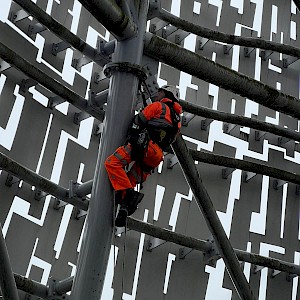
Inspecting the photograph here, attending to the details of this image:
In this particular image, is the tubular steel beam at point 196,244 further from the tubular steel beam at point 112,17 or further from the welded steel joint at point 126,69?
the tubular steel beam at point 112,17

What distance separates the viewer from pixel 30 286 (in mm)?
13844

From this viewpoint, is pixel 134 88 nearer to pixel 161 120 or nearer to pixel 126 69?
pixel 126 69

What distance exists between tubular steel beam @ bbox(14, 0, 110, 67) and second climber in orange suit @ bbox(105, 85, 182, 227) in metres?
4.43

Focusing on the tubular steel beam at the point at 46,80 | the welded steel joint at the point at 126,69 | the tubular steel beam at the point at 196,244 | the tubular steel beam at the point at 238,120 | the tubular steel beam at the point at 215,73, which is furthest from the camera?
the tubular steel beam at the point at 238,120

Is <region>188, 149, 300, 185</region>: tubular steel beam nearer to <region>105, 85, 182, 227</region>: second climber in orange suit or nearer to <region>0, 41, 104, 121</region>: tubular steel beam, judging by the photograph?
<region>0, 41, 104, 121</region>: tubular steel beam

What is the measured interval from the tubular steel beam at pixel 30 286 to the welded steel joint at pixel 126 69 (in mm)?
4613

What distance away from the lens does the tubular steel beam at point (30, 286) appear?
13685 millimetres

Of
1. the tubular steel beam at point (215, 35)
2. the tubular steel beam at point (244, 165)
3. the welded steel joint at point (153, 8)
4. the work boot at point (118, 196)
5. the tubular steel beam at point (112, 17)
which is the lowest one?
the work boot at point (118, 196)

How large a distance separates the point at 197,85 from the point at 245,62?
5.40ft

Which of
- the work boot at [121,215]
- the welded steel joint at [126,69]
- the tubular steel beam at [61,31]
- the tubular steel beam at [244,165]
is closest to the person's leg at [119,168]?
the work boot at [121,215]

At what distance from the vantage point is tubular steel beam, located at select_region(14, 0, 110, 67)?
14.1 metres

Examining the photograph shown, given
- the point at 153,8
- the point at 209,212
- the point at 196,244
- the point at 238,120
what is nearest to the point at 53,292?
the point at 196,244

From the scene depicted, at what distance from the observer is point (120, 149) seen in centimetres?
983

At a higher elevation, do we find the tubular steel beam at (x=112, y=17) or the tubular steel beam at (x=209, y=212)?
the tubular steel beam at (x=112, y=17)
